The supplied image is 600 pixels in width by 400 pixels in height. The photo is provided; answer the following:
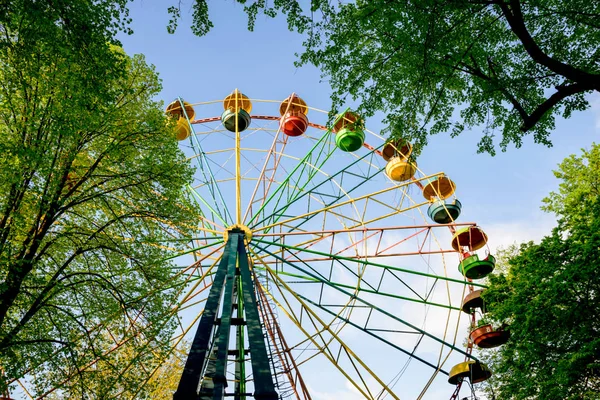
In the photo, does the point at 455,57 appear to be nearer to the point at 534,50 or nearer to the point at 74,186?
the point at 534,50

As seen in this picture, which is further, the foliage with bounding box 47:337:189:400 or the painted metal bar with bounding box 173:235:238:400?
the foliage with bounding box 47:337:189:400

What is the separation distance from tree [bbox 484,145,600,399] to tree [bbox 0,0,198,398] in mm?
8724

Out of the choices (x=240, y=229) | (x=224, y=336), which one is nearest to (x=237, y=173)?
(x=240, y=229)

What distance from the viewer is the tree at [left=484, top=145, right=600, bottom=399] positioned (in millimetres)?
10531

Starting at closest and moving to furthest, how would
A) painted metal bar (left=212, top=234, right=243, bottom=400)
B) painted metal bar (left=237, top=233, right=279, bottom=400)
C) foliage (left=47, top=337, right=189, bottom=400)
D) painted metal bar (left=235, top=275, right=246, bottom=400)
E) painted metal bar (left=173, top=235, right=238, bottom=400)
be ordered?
painted metal bar (left=173, top=235, right=238, bottom=400) < painted metal bar (left=237, top=233, right=279, bottom=400) < painted metal bar (left=212, top=234, right=243, bottom=400) < foliage (left=47, top=337, right=189, bottom=400) < painted metal bar (left=235, top=275, right=246, bottom=400)

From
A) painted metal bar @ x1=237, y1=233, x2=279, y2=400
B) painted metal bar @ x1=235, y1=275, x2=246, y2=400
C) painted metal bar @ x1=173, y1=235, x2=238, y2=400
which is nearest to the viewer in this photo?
painted metal bar @ x1=173, y1=235, x2=238, y2=400

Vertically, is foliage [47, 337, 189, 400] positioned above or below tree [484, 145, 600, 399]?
below

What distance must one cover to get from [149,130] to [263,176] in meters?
8.28

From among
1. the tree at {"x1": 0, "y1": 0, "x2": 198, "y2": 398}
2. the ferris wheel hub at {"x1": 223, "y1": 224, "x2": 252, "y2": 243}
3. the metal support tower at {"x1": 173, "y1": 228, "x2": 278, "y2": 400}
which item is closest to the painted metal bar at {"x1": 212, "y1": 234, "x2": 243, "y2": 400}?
the metal support tower at {"x1": 173, "y1": 228, "x2": 278, "y2": 400}

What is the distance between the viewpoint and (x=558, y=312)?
10.9 m

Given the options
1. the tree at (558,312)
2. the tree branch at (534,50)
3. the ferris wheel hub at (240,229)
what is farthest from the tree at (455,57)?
the ferris wheel hub at (240,229)

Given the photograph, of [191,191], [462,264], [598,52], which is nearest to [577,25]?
[598,52]

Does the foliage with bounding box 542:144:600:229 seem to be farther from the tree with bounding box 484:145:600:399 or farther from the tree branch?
the tree branch

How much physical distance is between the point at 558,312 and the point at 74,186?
11.4 meters
